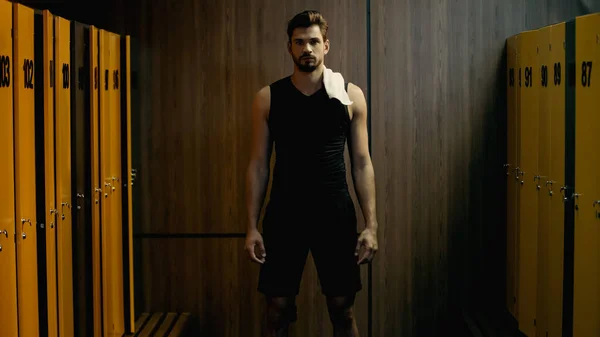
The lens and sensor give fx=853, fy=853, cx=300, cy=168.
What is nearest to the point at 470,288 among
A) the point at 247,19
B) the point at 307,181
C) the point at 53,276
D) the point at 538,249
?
the point at 538,249

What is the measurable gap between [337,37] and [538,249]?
175 centimetres

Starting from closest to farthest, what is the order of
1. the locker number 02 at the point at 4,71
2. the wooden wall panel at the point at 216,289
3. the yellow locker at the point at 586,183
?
1. the locker number 02 at the point at 4,71
2. the yellow locker at the point at 586,183
3. the wooden wall panel at the point at 216,289

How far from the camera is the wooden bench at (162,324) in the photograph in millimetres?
Result: 4781

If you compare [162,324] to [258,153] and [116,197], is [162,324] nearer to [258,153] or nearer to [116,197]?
[116,197]

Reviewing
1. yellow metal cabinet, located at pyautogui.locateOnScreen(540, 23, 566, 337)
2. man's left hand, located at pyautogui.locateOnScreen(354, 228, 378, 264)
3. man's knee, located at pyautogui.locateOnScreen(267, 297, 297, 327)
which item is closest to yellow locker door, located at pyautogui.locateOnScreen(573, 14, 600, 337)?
yellow metal cabinet, located at pyautogui.locateOnScreen(540, 23, 566, 337)

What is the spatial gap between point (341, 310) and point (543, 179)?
1.15 meters

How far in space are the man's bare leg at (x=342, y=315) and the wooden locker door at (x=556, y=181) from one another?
3.01 ft

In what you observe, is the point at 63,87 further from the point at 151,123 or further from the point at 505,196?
the point at 505,196

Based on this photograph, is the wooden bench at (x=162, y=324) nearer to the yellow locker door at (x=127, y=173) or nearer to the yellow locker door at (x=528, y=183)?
the yellow locker door at (x=127, y=173)

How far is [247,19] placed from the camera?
201 inches

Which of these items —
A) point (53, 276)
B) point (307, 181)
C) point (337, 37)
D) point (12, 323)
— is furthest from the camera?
point (337, 37)

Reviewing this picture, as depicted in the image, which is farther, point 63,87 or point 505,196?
point 505,196

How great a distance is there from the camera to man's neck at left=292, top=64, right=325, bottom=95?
13.2 feet

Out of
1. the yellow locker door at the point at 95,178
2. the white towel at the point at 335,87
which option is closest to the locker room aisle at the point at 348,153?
the yellow locker door at the point at 95,178
